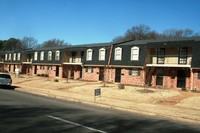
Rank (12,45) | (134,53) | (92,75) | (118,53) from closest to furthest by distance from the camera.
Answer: (134,53), (118,53), (92,75), (12,45)

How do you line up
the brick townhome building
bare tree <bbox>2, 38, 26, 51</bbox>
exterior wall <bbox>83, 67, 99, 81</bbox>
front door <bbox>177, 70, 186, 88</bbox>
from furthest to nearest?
bare tree <bbox>2, 38, 26, 51</bbox> < exterior wall <bbox>83, 67, 99, 81</bbox> < front door <bbox>177, 70, 186, 88</bbox> < the brick townhome building

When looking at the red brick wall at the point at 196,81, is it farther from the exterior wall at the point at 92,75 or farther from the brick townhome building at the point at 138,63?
the exterior wall at the point at 92,75

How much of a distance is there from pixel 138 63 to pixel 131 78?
257cm

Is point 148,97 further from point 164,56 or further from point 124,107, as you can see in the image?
point 164,56

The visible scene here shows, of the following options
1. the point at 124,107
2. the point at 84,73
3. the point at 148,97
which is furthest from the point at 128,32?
the point at 124,107

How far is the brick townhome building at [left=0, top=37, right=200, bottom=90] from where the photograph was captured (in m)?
33.2

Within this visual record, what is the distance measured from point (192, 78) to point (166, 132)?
2223cm

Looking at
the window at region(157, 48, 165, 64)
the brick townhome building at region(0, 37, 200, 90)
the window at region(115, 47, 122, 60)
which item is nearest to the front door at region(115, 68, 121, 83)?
the brick townhome building at region(0, 37, 200, 90)

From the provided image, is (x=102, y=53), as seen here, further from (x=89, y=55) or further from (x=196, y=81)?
(x=196, y=81)

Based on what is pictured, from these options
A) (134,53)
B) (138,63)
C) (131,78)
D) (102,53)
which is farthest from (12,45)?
(138,63)

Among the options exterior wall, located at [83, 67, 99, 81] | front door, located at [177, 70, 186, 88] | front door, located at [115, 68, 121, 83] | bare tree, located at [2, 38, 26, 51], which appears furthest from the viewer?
bare tree, located at [2, 38, 26, 51]

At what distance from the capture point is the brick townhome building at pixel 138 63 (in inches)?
1309

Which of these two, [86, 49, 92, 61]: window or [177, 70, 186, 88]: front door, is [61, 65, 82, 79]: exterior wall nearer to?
[86, 49, 92, 61]: window

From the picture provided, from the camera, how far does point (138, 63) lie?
37.0 metres
